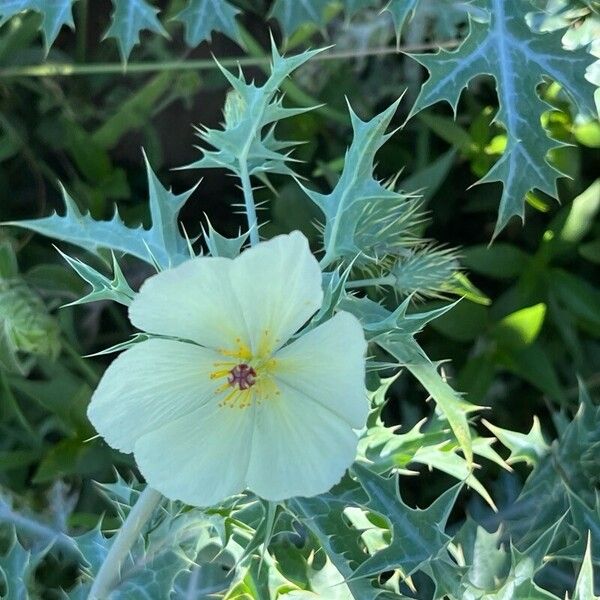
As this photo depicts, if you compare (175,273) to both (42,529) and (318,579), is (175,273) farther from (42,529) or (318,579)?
(42,529)

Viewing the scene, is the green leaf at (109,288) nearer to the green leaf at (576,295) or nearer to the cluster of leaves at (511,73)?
the cluster of leaves at (511,73)

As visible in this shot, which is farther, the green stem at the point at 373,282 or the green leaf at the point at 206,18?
the green leaf at the point at 206,18

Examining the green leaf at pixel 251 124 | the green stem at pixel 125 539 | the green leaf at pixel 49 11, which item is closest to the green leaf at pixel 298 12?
the green leaf at pixel 49 11

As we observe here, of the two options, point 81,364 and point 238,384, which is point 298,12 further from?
point 238,384

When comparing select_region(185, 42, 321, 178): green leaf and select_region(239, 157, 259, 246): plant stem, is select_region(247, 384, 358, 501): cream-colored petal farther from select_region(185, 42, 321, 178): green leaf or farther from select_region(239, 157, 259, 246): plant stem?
select_region(185, 42, 321, 178): green leaf

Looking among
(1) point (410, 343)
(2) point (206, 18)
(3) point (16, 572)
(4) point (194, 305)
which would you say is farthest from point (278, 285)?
(2) point (206, 18)

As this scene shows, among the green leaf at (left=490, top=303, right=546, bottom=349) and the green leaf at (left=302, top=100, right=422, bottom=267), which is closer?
the green leaf at (left=302, top=100, right=422, bottom=267)

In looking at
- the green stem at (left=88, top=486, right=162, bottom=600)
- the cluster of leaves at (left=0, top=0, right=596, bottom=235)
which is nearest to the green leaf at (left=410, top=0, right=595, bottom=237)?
the cluster of leaves at (left=0, top=0, right=596, bottom=235)
